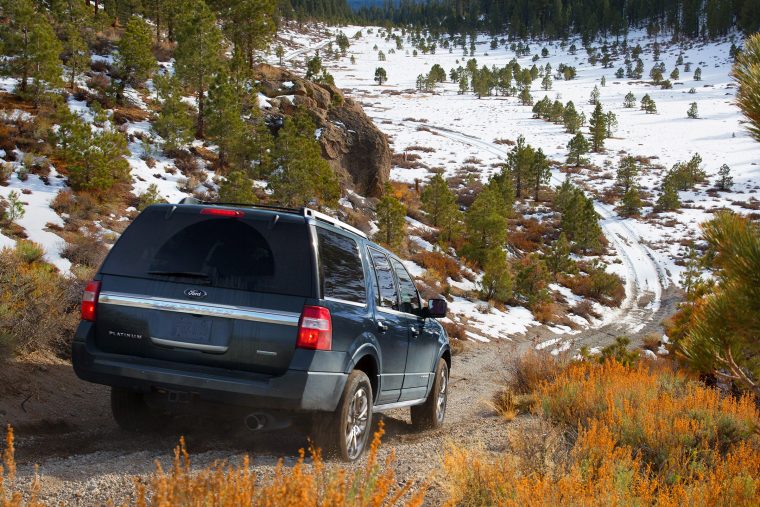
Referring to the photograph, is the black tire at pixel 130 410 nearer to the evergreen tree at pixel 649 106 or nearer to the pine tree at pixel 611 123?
the pine tree at pixel 611 123

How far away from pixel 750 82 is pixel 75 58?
2538cm

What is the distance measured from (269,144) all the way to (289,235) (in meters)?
Answer: 17.8

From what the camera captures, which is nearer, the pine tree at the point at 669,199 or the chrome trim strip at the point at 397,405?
the chrome trim strip at the point at 397,405

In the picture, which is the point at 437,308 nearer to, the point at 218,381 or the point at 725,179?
the point at 218,381

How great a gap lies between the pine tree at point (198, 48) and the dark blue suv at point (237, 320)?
20.4m

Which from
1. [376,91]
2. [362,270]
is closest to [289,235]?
[362,270]

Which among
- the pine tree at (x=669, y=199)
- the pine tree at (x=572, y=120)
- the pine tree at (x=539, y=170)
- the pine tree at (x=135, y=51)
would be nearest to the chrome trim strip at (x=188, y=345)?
the pine tree at (x=135, y=51)

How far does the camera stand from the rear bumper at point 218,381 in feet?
13.3

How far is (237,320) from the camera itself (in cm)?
413

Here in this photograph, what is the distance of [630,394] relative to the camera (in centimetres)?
608

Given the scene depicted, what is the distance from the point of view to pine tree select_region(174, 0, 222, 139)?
23312 millimetres

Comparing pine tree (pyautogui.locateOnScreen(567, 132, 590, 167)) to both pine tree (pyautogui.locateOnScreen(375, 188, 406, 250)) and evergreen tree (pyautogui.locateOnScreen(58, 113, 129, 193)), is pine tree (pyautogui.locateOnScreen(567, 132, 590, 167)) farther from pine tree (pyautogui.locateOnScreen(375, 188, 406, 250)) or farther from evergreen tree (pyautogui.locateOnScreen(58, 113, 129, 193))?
evergreen tree (pyautogui.locateOnScreen(58, 113, 129, 193))

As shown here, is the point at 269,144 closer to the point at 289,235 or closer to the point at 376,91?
the point at 289,235

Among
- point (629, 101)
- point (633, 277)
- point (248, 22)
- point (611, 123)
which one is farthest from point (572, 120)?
point (248, 22)
